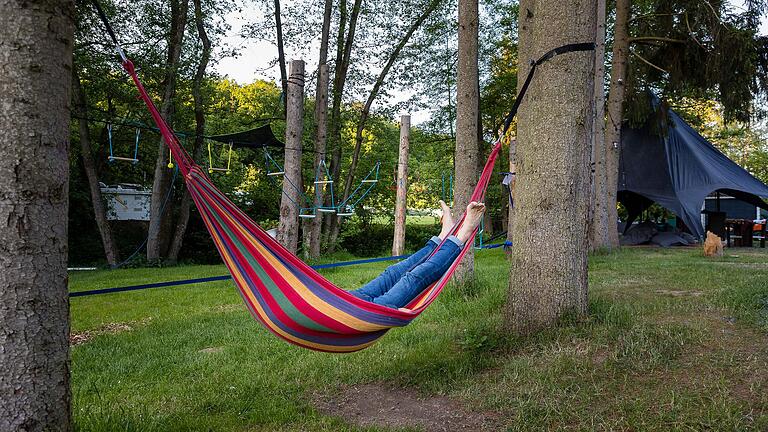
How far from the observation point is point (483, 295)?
14.1 ft

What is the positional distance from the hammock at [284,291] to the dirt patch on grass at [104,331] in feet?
7.06

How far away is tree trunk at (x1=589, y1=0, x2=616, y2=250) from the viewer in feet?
24.4

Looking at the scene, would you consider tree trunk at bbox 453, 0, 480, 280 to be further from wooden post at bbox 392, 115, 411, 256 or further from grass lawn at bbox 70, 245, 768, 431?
wooden post at bbox 392, 115, 411, 256

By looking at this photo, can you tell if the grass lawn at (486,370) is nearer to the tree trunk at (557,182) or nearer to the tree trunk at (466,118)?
the tree trunk at (557,182)

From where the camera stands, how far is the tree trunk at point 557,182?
2.78m

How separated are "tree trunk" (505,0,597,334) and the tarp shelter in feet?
24.4

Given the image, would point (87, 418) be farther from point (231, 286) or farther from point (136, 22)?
point (136, 22)

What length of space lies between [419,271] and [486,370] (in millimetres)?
590

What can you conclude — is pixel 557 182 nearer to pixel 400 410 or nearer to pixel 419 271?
pixel 419 271

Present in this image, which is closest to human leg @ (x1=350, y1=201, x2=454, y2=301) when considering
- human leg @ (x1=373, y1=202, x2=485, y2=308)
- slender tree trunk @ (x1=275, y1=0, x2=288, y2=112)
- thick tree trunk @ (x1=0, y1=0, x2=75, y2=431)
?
human leg @ (x1=373, y1=202, x2=485, y2=308)

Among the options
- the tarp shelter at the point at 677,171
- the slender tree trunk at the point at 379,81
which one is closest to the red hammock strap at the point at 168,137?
the tarp shelter at the point at 677,171

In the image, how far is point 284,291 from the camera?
222 centimetres

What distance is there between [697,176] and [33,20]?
424 inches

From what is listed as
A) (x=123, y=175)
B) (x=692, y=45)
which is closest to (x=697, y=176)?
(x=692, y=45)
